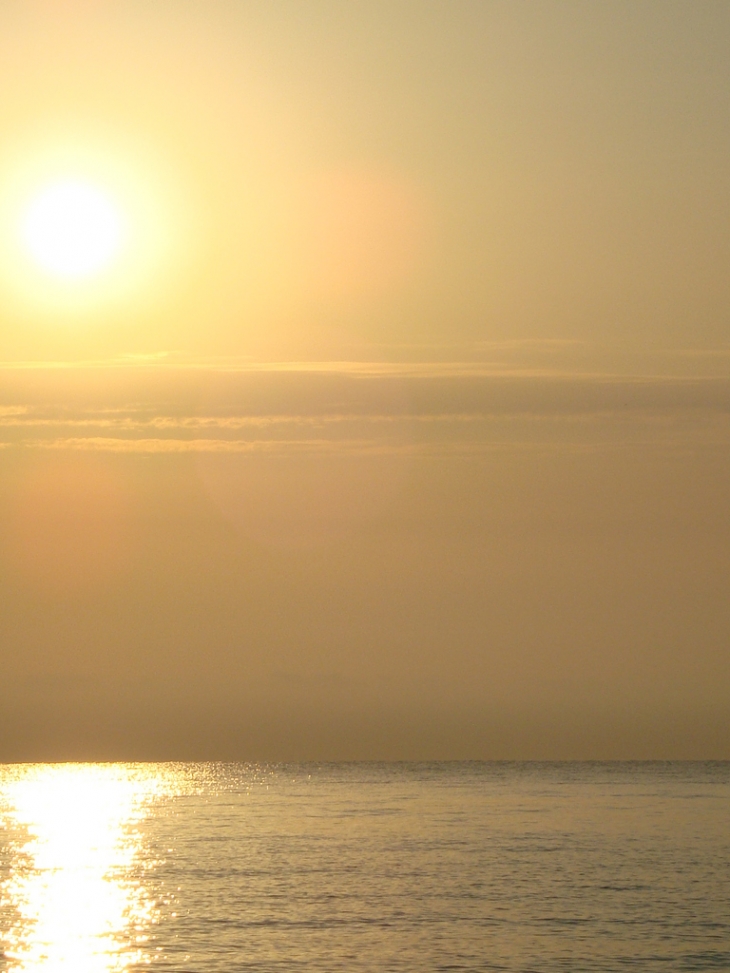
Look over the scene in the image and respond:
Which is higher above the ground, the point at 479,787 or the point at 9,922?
the point at 479,787

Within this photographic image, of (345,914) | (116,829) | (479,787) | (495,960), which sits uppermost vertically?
(479,787)

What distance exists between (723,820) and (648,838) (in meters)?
19.0

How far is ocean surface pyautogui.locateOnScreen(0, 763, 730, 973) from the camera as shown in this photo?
4872 cm

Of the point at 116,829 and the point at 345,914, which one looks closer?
the point at 345,914

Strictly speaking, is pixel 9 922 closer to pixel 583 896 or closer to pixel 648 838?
pixel 583 896

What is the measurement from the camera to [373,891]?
215 ft

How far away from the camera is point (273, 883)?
2677 inches

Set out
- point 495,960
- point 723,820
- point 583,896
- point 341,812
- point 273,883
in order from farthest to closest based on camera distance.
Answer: point 341,812 < point 723,820 < point 273,883 < point 583,896 < point 495,960

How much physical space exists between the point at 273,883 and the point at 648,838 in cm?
3648

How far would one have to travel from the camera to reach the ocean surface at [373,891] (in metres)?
48.7

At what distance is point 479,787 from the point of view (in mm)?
180750

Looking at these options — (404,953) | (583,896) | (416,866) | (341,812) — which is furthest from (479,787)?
(404,953)

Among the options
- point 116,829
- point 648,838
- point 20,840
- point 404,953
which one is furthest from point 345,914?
point 116,829

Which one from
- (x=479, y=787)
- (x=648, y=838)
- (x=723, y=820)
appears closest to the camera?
(x=648, y=838)
